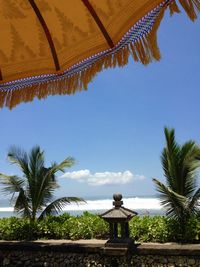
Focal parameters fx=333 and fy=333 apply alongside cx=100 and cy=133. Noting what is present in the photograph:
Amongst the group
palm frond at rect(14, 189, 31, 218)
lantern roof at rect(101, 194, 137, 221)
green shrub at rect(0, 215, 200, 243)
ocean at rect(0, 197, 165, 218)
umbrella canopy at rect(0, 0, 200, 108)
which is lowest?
ocean at rect(0, 197, 165, 218)

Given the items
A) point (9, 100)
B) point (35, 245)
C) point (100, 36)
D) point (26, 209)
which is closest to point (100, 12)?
point (100, 36)

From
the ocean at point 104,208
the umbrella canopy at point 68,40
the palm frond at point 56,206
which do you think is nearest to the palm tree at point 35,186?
the palm frond at point 56,206

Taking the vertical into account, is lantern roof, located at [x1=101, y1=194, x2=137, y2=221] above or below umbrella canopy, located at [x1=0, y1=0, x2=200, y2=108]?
below

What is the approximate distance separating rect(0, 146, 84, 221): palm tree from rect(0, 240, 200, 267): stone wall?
5.76 ft

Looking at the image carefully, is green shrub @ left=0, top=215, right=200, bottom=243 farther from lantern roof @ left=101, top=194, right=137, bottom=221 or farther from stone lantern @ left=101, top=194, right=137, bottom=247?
lantern roof @ left=101, top=194, right=137, bottom=221

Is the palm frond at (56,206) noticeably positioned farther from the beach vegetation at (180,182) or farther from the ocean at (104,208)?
the ocean at (104,208)

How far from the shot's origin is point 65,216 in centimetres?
898

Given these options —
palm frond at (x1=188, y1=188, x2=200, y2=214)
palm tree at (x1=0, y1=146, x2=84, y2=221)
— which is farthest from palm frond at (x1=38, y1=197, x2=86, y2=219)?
palm frond at (x1=188, y1=188, x2=200, y2=214)

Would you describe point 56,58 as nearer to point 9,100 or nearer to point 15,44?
point 15,44

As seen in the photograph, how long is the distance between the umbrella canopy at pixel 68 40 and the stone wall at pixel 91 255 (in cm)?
505

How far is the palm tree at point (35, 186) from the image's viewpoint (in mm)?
9625

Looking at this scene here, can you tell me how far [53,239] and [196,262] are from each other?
3554mm

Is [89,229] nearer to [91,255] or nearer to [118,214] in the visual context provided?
[91,255]

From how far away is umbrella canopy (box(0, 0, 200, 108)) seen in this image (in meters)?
1.55
